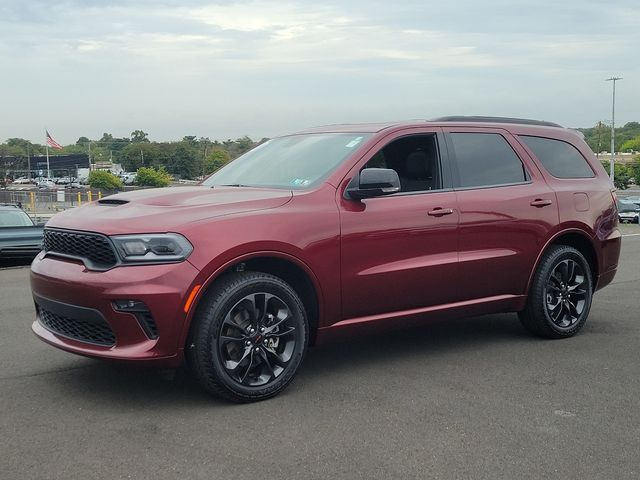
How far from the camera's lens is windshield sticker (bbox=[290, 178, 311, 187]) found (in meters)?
5.08

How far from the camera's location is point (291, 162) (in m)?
5.50

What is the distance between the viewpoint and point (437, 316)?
5492 mm

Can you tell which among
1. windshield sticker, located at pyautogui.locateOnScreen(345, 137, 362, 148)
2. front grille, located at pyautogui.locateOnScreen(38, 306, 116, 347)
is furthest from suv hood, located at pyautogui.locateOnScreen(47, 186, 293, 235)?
windshield sticker, located at pyautogui.locateOnScreen(345, 137, 362, 148)

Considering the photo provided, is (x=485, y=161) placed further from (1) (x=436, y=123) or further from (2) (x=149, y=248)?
(2) (x=149, y=248)

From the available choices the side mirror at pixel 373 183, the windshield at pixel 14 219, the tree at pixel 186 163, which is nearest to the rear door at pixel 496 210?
the side mirror at pixel 373 183

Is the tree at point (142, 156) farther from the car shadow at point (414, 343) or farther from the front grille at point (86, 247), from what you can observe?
the front grille at point (86, 247)

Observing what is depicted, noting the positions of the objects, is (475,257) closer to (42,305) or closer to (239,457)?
(239,457)

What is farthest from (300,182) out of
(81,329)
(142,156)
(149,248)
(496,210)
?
(142,156)

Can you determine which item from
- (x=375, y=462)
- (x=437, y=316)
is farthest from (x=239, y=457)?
(x=437, y=316)

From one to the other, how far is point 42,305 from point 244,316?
4.28 ft

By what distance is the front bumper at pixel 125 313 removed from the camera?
13.7 ft

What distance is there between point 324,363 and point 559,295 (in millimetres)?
2150

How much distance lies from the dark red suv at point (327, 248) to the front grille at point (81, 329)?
0.04 feet

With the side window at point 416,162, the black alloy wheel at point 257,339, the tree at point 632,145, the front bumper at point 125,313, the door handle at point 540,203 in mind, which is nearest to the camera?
the front bumper at point 125,313
